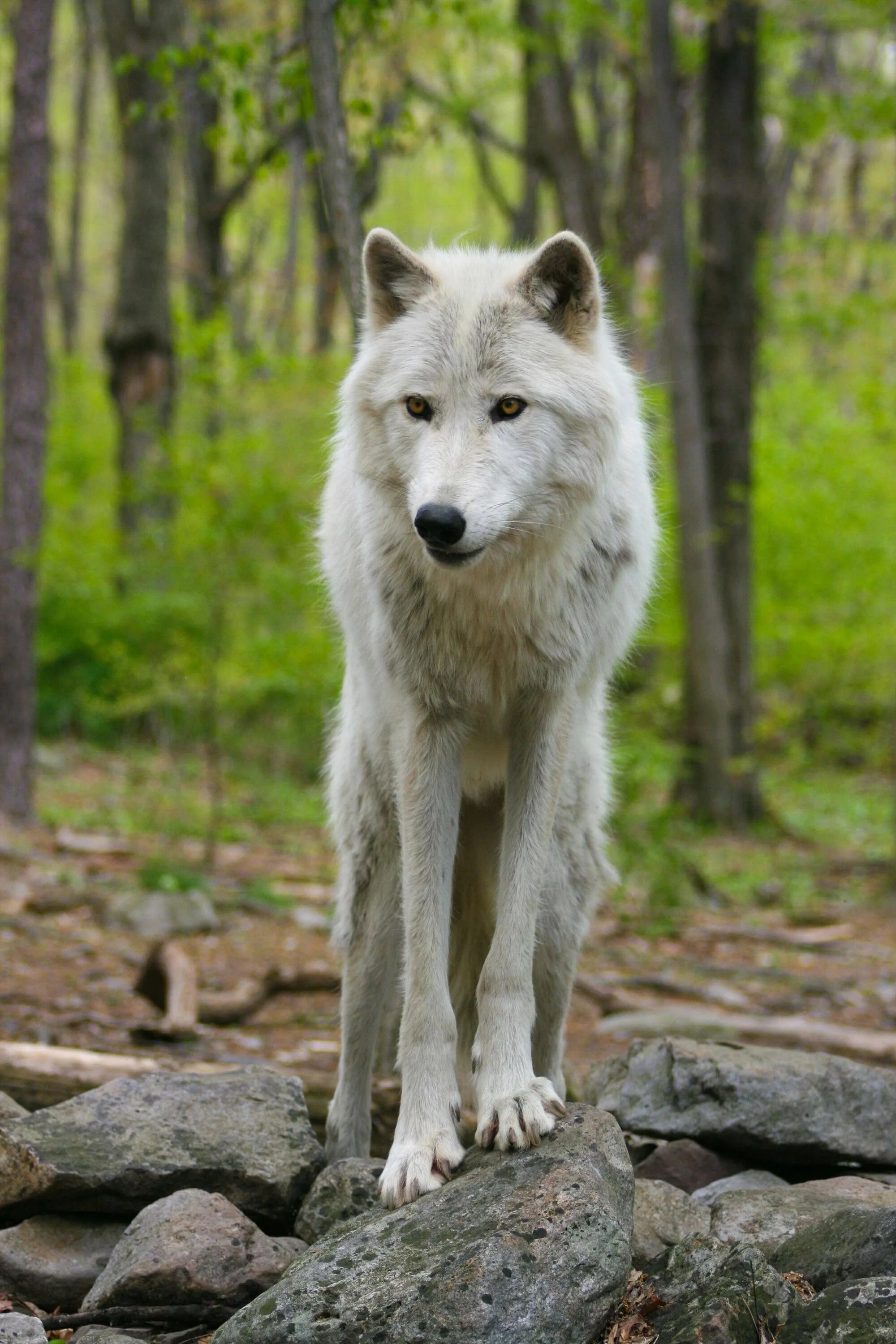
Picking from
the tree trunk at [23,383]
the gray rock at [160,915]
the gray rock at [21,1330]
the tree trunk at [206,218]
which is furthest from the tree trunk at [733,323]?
the gray rock at [21,1330]

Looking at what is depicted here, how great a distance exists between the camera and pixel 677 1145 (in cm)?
387

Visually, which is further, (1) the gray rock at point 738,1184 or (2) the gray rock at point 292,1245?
(1) the gray rock at point 738,1184

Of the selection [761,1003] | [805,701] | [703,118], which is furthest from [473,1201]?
[805,701]

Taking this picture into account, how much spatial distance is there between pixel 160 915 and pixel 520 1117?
14.6ft

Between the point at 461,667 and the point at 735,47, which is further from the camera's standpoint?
the point at 735,47

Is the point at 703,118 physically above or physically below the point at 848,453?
above

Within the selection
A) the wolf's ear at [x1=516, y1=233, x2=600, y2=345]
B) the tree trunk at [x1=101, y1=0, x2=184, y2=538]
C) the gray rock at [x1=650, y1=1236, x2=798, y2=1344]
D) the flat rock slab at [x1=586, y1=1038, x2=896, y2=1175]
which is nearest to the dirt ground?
the flat rock slab at [x1=586, y1=1038, x2=896, y2=1175]

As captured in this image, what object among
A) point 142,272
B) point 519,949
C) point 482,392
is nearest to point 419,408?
point 482,392

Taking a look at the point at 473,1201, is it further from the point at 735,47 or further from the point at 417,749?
the point at 735,47

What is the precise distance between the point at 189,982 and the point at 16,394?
5245 mm

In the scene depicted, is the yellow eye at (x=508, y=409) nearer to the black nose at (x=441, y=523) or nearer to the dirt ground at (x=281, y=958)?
the black nose at (x=441, y=523)

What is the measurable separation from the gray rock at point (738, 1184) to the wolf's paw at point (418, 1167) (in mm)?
859

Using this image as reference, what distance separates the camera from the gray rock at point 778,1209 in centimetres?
318

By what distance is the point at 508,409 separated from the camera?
3279 mm
